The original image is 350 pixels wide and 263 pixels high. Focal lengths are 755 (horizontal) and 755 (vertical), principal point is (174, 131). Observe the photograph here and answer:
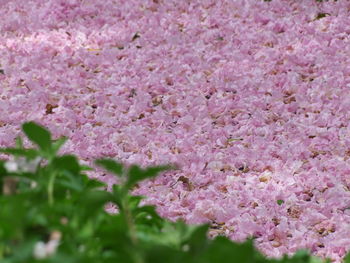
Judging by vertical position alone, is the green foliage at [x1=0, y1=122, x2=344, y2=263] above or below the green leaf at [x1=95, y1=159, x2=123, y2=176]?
below

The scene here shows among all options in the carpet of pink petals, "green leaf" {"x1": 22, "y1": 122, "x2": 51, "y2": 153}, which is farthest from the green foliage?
the carpet of pink petals

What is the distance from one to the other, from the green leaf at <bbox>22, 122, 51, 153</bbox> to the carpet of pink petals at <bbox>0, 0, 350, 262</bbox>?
3052 mm

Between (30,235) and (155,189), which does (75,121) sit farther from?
(30,235)

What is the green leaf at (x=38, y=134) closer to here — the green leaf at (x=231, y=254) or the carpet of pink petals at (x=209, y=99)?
the green leaf at (x=231, y=254)

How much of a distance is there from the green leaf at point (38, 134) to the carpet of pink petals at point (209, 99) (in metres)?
3.05

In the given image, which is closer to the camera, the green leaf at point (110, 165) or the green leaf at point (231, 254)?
the green leaf at point (231, 254)

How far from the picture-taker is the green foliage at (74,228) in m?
1.31

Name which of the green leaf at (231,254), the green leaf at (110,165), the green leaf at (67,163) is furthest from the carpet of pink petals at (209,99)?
the green leaf at (231,254)

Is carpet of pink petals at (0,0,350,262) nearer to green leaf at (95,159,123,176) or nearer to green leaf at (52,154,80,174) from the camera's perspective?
green leaf at (52,154,80,174)

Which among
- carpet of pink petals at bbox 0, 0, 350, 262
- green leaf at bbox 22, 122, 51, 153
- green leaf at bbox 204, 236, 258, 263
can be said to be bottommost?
carpet of pink petals at bbox 0, 0, 350, 262

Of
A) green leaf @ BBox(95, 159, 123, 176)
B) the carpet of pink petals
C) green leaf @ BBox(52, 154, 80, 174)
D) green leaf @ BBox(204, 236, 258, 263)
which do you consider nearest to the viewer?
green leaf @ BBox(204, 236, 258, 263)

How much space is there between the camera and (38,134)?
5.83 feet

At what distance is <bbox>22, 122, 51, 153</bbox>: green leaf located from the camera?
5.78ft

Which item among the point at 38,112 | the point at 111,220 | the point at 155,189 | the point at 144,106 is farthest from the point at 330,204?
the point at 111,220
